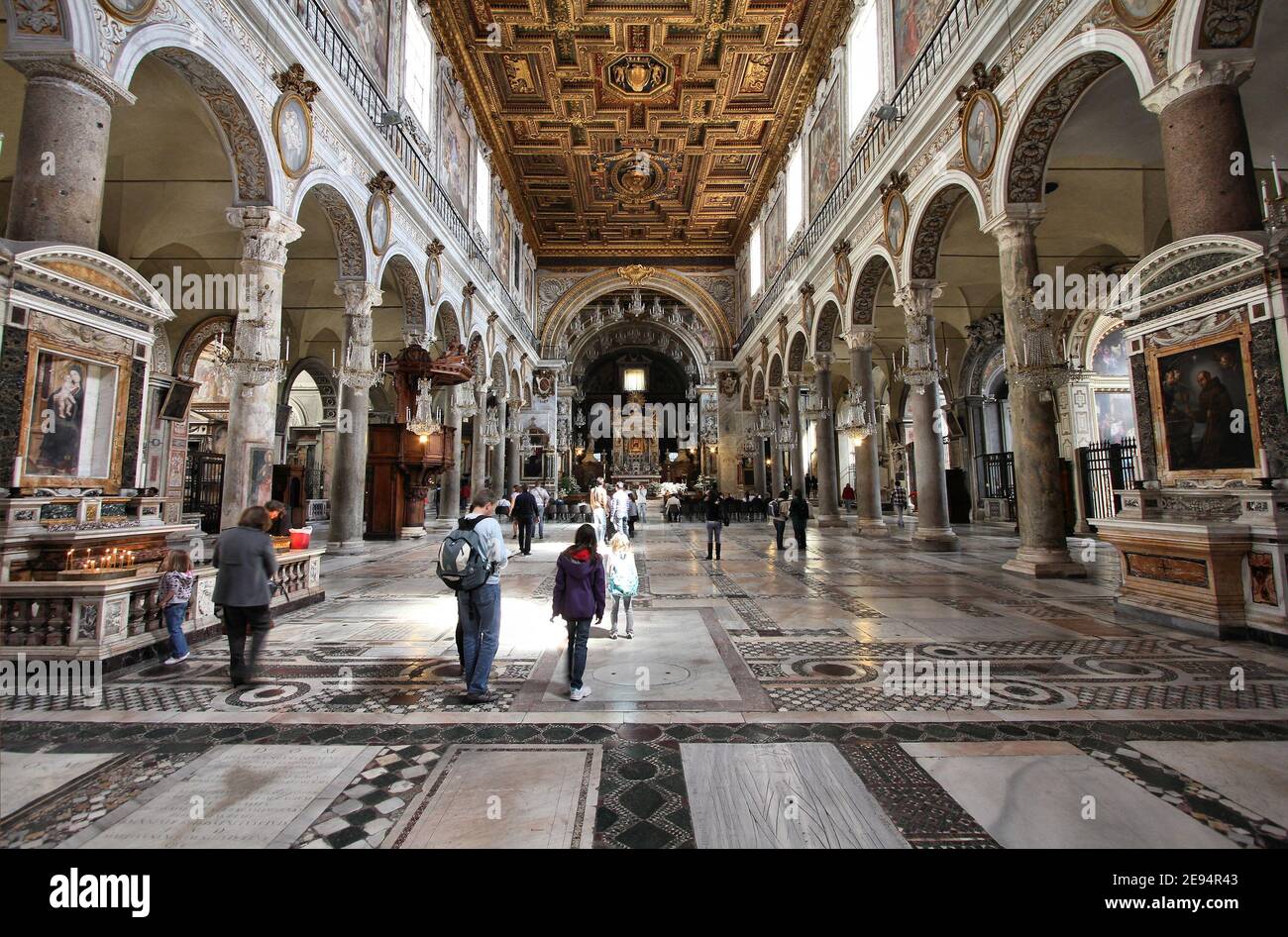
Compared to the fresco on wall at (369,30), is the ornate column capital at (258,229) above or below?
below

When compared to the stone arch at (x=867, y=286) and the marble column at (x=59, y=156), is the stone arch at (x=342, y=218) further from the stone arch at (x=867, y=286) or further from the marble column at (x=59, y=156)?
the stone arch at (x=867, y=286)

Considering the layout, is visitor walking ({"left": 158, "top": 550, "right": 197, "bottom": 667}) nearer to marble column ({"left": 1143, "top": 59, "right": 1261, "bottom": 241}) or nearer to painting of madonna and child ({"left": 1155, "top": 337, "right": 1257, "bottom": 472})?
painting of madonna and child ({"left": 1155, "top": 337, "right": 1257, "bottom": 472})

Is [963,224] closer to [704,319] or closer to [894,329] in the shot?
[894,329]

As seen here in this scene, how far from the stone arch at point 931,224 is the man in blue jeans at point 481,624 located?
910cm

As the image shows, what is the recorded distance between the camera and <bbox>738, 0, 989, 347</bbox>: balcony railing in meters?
8.65

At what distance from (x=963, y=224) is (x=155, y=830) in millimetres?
15139

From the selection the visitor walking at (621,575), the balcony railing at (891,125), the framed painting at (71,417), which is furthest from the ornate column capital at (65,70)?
the balcony railing at (891,125)

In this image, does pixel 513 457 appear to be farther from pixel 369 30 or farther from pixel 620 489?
pixel 369 30

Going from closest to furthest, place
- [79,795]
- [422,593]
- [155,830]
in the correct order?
[155,830] < [79,795] < [422,593]

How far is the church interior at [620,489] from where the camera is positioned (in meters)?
2.37

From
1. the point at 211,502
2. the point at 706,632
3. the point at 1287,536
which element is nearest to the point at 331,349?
the point at 211,502

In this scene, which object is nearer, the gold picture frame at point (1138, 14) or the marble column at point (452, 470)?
the gold picture frame at point (1138, 14)

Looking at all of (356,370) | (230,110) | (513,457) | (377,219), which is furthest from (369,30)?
(513,457)

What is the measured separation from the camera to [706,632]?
4.81m
